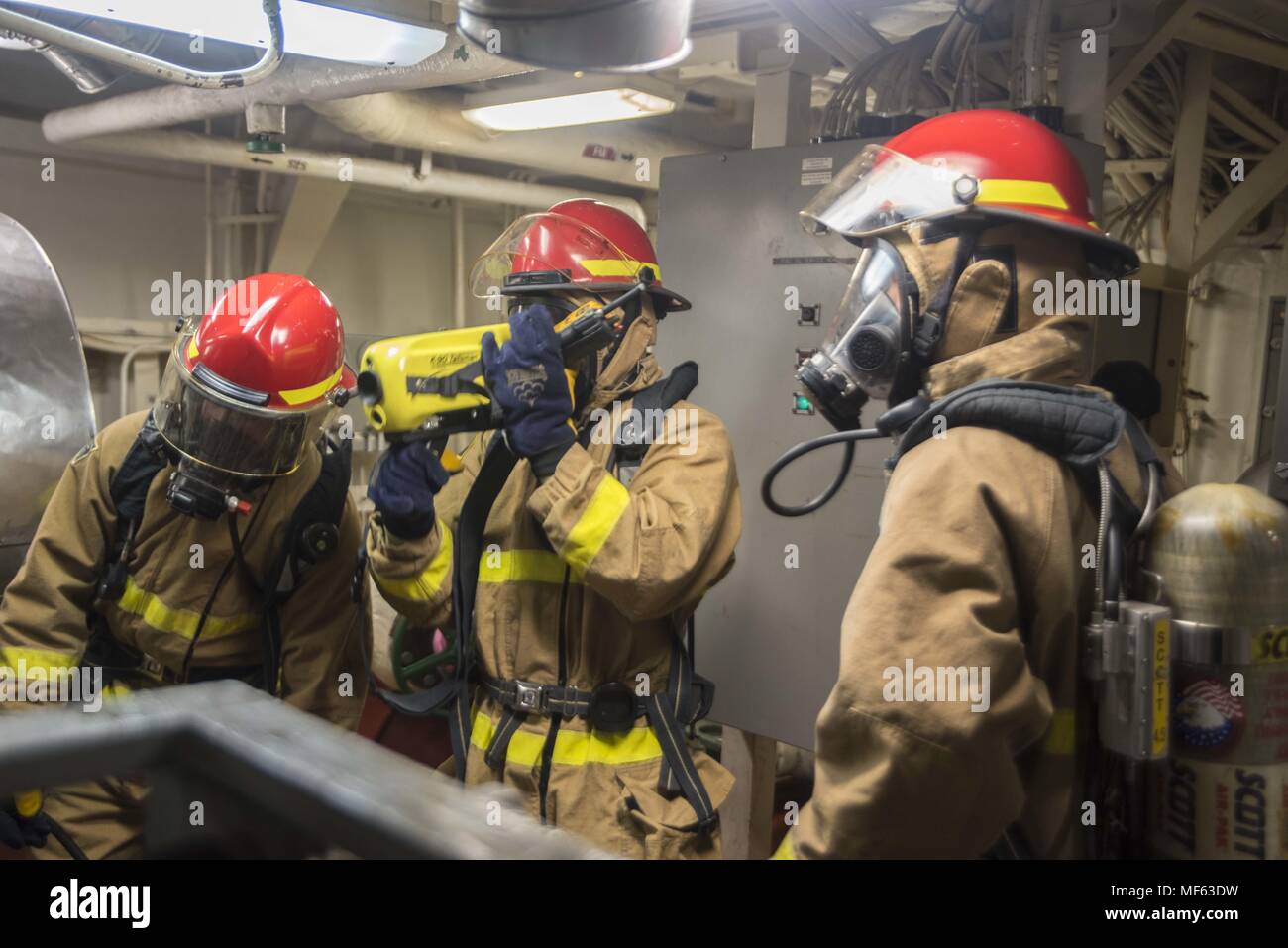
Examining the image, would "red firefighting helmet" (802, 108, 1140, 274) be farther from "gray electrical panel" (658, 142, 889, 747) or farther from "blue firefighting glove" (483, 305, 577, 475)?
"gray electrical panel" (658, 142, 889, 747)

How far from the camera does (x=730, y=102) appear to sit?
6.04 meters

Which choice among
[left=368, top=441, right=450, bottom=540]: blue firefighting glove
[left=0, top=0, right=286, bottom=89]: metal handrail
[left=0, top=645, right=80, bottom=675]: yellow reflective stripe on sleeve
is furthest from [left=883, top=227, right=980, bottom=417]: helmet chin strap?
[left=0, top=645, right=80, bottom=675]: yellow reflective stripe on sleeve

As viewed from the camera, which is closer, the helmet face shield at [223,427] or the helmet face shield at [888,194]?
the helmet face shield at [888,194]

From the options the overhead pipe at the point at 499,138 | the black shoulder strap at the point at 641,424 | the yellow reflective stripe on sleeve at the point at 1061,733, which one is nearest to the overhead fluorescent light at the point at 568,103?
the overhead pipe at the point at 499,138

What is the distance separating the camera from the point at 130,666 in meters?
2.60

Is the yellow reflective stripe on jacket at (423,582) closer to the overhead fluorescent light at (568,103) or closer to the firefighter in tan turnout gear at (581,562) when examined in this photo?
the firefighter in tan turnout gear at (581,562)

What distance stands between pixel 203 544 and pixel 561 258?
3.54 feet

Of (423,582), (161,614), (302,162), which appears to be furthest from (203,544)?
(302,162)

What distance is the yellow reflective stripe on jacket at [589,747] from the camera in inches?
88.9

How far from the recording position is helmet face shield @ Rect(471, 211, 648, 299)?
2438 millimetres

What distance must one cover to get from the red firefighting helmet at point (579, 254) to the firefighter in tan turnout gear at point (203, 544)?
0.49 metres

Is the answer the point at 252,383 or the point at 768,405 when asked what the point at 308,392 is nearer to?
the point at 252,383
